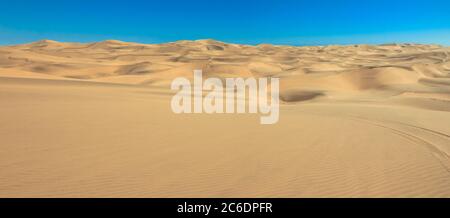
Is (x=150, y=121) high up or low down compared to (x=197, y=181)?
up

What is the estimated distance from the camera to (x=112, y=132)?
861cm

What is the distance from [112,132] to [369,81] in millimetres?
29021

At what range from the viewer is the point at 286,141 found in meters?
8.88

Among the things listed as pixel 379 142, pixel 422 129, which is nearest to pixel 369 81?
pixel 422 129

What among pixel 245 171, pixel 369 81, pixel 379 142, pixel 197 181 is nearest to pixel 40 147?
pixel 197 181

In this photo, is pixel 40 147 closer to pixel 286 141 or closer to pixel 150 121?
pixel 150 121

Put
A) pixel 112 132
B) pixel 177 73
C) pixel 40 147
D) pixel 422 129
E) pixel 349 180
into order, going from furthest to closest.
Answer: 1. pixel 177 73
2. pixel 422 129
3. pixel 112 132
4. pixel 40 147
5. pixel 349 180

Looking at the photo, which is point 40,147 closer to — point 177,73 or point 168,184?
point 168,184

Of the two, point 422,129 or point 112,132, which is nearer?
point 112,132
